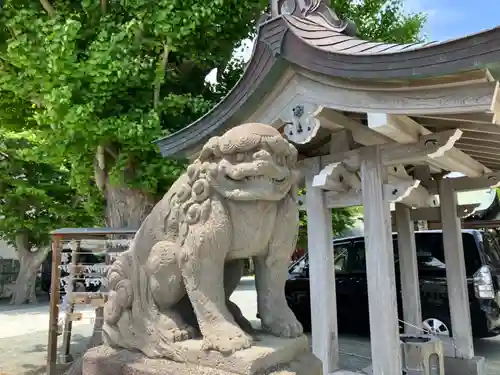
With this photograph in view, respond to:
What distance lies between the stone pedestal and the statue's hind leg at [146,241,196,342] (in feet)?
0.42

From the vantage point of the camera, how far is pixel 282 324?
263 centimetres

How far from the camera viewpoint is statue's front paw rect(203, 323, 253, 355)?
90.3 inches

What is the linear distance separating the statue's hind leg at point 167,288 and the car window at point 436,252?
5.52 meters

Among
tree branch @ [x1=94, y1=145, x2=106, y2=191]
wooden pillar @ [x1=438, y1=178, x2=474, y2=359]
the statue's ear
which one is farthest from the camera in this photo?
tree branch @ [x1=94, y1=145, x2=106, y2=191]

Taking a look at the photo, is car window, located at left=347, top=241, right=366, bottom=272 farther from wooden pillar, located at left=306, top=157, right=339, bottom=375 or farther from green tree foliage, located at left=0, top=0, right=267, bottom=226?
wooden pillar, located at left=306, top=157, right=339, bottom=375

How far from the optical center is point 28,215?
13852 millimetres

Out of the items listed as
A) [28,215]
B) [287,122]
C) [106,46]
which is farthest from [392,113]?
[28,215]

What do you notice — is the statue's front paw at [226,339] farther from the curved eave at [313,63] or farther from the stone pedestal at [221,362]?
the curved eave at [313,63]

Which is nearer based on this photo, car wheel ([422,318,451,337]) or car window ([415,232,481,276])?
car window ([415,232,481,276])

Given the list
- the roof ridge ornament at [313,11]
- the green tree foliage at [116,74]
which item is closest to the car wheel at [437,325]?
the green tree foliage at [116,74]

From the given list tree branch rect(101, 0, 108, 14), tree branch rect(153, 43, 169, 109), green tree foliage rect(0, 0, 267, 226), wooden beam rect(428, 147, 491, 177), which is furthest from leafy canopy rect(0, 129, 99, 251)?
wooden beam rect(428, 147, 491, 177)

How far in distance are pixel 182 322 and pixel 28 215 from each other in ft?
42.5

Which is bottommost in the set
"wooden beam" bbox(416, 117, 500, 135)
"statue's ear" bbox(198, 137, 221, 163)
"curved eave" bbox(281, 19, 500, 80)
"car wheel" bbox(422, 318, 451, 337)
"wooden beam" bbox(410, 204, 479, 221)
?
"car wheel" bbox(422, 318, 451, 337)

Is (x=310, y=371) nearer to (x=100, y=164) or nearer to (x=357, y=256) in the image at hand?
(x=100, y=164)
